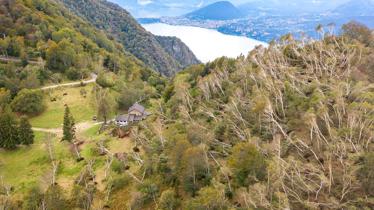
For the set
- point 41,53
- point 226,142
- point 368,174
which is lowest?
point 226,142

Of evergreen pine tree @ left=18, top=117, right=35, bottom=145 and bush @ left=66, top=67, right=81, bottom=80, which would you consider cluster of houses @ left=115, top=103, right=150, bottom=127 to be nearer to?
evergreen pine tree @ left=18, top=117, right=35, bottom=145

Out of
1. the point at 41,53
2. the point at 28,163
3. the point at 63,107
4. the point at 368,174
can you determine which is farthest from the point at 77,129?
the point at 368,174

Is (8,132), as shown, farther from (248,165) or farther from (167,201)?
(248,165)

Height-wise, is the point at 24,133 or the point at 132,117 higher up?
the point at 24,133

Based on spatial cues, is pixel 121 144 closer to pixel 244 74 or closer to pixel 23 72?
pixel 244 74

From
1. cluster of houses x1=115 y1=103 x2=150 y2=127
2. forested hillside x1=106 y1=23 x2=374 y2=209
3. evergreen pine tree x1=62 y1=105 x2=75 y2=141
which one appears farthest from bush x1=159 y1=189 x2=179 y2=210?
cluster of houses x1=115 y1=103 x2=150 y2=127

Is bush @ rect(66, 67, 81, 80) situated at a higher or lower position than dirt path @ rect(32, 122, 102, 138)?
higher
